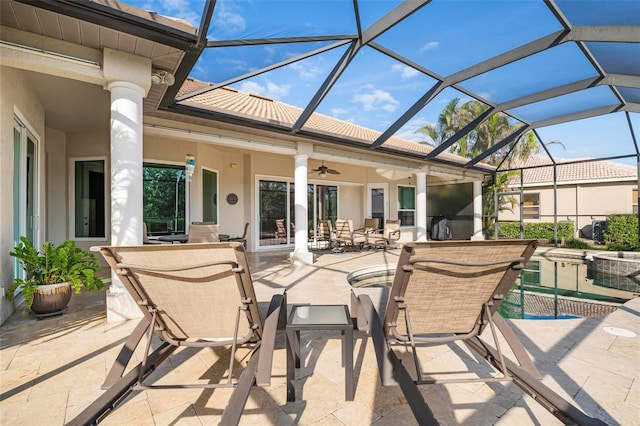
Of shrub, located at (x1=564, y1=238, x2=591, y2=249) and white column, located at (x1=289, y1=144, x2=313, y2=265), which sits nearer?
white column, located at (x1=289, y1=144, x2=313, y2=265)

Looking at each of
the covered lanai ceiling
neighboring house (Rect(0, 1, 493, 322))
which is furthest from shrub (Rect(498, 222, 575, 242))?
the covered lanai ceiling

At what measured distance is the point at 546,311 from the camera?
473 centimetres

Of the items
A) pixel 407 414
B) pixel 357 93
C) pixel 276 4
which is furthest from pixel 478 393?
pixel 357 93

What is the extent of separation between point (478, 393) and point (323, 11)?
14.2 feet

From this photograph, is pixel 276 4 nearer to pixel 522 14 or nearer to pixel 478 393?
pixel 522 14

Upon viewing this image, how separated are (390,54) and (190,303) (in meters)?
4.68

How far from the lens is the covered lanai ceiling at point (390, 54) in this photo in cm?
353

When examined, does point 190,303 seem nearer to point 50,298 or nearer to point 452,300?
point 452,300

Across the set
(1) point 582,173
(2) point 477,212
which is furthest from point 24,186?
(1) point 582,173

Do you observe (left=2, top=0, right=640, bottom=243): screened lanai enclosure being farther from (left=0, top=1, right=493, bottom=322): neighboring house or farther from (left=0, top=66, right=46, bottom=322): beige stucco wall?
(left=0, top=66, right=46, bottom=322): beige stucco wall

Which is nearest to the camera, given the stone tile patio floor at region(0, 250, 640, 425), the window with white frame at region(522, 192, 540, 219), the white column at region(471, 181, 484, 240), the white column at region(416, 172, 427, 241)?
the stone tile patio floor at region(0, 250, 640, 425)

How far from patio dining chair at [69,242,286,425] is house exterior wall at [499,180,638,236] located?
50.5ft

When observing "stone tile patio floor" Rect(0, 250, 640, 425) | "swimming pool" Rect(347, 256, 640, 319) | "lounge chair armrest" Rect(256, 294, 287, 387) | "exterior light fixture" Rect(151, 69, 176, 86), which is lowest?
"swimming pool" Rect(347, 256, 640, 319)

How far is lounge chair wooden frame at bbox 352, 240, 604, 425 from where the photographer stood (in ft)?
5.49
